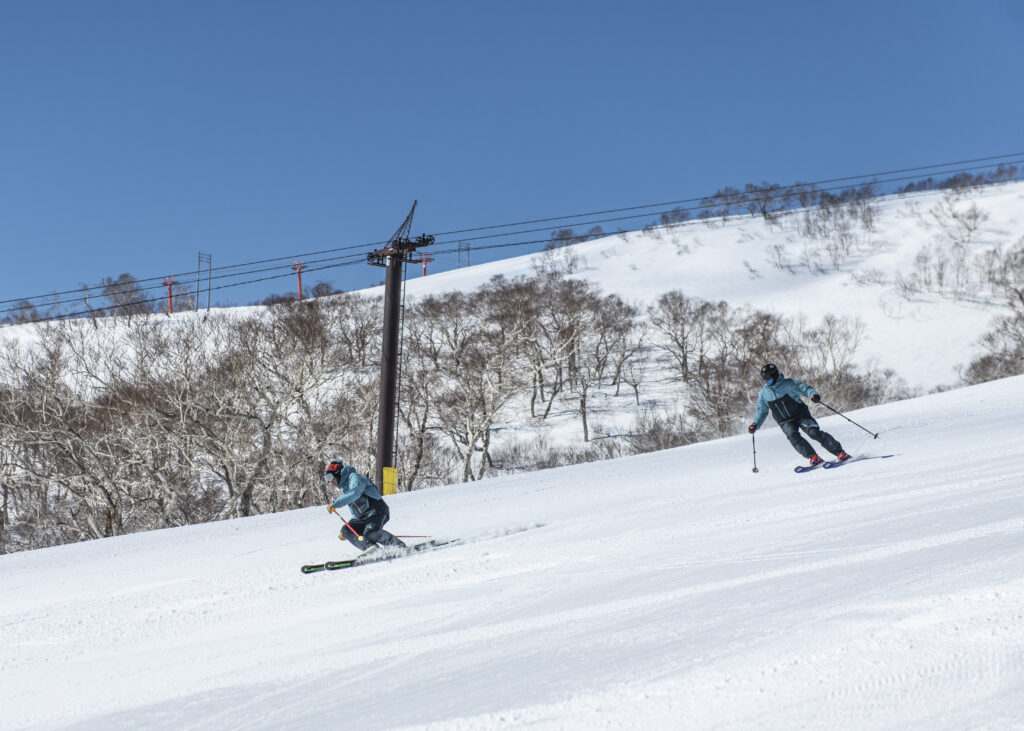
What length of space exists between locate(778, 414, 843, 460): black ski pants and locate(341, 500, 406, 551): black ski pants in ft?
19.4

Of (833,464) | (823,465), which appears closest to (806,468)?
(823,465)

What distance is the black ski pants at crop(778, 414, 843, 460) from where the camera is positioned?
11.2m

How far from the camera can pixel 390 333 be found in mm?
18156

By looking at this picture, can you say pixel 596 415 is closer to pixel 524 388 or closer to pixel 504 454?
pixel 504 454

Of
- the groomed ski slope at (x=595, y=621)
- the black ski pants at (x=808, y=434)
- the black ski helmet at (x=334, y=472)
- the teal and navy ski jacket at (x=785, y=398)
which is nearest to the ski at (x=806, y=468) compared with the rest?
the black ski pants at (x=808, y=434)

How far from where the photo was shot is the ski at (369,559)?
8.33 metres

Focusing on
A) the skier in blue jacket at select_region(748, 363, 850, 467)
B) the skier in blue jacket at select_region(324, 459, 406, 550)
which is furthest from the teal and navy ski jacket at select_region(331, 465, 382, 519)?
the skier in blue jacket at select_region(748, 363, 850, 467)

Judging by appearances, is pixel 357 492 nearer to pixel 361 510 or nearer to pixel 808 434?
pixel 361 510

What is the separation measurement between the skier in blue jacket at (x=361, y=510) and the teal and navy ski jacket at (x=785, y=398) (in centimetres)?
561

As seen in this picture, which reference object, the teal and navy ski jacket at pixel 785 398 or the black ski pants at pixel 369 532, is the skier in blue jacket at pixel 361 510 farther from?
the teal and navy ski jacket at pixel 785 398

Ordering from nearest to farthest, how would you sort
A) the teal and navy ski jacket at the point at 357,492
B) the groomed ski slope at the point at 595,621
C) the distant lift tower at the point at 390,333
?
the groomed ski slope at the point at 595,621, the teal and navy ski jacket at the point at 357,492, the distant lift tower at the point at 390,333

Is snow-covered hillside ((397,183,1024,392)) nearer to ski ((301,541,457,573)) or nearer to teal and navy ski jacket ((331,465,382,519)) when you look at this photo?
ski ((301,541,457,573))

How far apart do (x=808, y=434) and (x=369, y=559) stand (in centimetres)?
649

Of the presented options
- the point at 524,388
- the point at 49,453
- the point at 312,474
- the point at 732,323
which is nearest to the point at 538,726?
the point at 312,474
